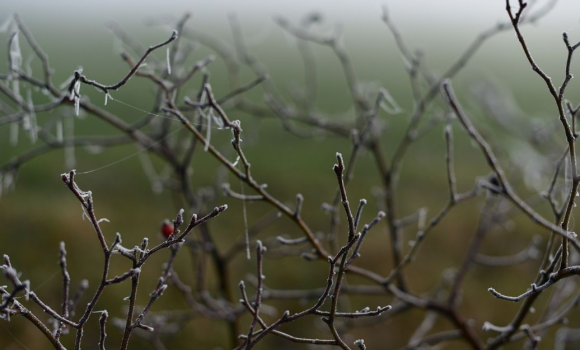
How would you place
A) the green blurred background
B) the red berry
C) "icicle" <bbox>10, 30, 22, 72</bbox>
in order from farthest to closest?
1. the green blurred background
2. the red berry
3. "icicle" <bbox>10, 30, 22, 72</bbox>

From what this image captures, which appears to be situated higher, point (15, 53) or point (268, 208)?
point (268, 208)

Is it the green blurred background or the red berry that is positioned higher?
the green blurred background

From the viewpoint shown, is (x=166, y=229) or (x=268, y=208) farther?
(x=268, y=208)

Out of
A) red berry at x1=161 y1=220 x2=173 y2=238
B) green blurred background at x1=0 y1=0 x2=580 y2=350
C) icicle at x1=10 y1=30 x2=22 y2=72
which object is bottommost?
red berry at x1=161 y1=220 x2=173 y2=238

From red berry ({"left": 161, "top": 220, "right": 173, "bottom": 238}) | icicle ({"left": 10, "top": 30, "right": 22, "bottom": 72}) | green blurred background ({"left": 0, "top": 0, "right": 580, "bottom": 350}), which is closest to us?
icicle ({"left": 10, "top": 30, "right": 22, "bottom": 72})

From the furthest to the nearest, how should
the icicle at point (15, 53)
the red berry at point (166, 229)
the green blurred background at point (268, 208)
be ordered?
the green blurred background at point (268, 208) < the red berry at point (166, 229) < the icicle at point (15, 53)

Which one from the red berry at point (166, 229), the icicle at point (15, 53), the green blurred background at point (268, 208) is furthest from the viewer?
the green blurred background at point (268, 208)

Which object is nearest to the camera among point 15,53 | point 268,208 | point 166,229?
point 15,53

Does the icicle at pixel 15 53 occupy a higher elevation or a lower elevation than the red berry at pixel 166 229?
higher

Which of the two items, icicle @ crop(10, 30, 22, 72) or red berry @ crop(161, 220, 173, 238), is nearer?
icicle @ crop(10, 30, 22, 72)

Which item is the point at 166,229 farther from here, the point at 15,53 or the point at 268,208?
the point at 268,208

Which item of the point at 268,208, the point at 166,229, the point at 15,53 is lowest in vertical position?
the point at 166,229

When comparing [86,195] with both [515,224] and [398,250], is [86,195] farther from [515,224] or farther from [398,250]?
[515,224]

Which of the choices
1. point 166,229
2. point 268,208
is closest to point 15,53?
point 166,229
